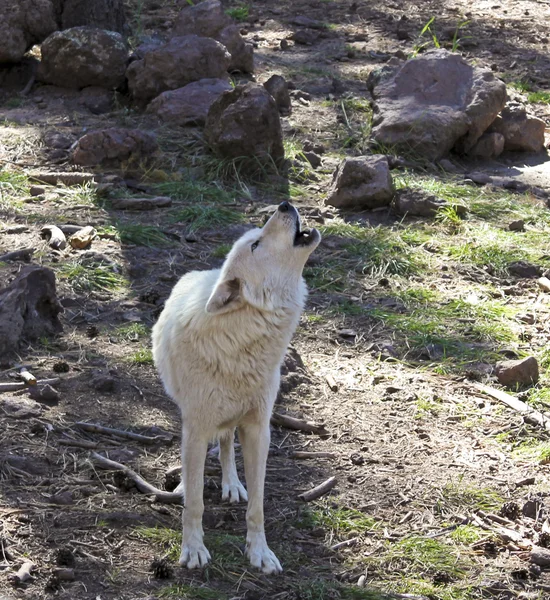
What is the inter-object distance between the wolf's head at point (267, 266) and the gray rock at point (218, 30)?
7.92 meters

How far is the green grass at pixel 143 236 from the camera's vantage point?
811cm

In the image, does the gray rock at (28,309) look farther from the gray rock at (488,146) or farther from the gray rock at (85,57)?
the gray rock at (488,146)

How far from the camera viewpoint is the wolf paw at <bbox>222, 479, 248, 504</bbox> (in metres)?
4.96

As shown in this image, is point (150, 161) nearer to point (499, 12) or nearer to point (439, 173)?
point (439, 173)

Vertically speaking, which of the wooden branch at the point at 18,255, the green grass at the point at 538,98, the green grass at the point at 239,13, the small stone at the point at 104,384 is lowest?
the small stone at the point at 104,384

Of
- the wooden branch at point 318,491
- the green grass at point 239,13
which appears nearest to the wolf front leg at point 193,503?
the wooden branch at point 318,491

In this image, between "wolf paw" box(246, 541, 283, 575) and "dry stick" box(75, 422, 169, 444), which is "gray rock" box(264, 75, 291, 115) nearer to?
"dry stick" box(75, 422, 169, 444)

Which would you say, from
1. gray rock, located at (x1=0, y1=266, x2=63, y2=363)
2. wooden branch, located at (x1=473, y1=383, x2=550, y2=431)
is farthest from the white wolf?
wooden branch, located at (x1=473, y1=383, x2=550, y2=431)

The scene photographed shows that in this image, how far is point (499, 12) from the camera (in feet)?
49.7

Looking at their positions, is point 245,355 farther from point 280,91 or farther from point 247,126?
point 280,91

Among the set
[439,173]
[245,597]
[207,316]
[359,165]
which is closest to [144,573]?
[245,597]

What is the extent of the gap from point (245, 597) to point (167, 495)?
87cm

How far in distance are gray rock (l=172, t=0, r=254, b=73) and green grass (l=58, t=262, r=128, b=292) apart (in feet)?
16.9

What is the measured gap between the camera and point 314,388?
6266 millimetres
